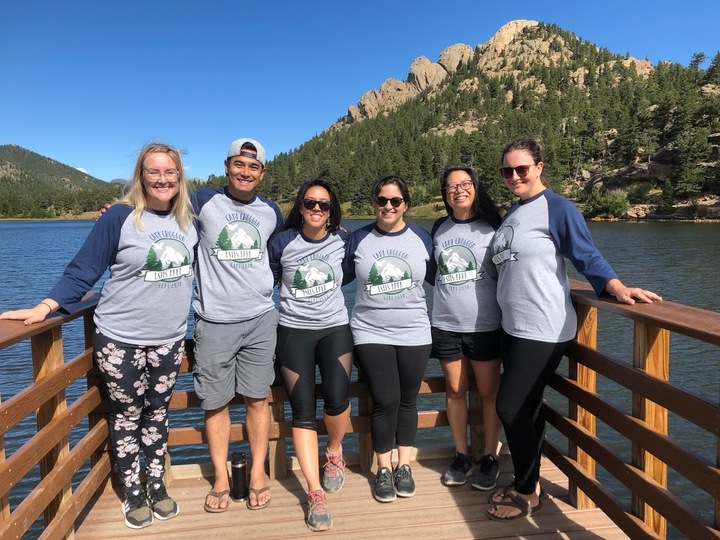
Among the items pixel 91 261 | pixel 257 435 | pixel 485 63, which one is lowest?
pixel 257 435

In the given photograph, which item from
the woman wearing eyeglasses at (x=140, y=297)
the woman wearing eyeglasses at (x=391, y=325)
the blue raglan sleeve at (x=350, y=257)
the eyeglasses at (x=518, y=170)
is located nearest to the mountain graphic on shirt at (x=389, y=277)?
the woman wearing eyeglasses at (x=391, y=325)

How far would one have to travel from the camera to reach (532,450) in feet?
10.6

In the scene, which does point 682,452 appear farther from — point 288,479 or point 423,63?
point 423,63

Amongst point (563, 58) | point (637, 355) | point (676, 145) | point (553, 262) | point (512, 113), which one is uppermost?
point (563, 58)

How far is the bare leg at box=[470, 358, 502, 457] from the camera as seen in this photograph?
3.60m

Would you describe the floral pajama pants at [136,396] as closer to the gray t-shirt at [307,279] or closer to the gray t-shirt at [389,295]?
the gray t-shirt at [307,279]

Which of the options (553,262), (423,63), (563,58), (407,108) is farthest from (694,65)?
(553,262)

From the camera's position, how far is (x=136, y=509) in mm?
3289

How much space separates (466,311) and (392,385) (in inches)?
29.9

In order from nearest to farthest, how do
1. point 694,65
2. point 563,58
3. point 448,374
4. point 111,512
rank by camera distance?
point 111,512, point 448,374, point 694,65, point 563,58

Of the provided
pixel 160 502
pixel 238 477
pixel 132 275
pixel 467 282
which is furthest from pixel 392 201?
pixel 160 502

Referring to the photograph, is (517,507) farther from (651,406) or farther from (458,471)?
(651,406)

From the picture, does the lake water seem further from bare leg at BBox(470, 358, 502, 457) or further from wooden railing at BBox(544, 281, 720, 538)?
bare leg at BBox(470, 358, 502, 457)

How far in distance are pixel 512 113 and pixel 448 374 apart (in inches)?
4919
